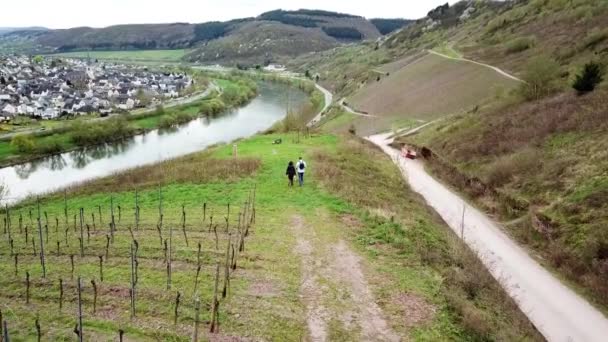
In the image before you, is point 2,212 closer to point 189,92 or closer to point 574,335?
point 574,335

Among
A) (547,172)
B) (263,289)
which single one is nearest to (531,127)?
(547,172)

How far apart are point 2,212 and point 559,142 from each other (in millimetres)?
35982

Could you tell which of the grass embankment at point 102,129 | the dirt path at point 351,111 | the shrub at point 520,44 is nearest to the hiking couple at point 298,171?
the dirt path at point 351,111

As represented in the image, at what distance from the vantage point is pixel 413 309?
1586cm

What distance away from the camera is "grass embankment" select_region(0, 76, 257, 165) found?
6675cm

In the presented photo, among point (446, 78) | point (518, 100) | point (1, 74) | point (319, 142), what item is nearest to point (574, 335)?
point (319, 142)

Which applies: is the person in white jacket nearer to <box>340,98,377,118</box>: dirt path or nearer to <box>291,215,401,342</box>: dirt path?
<box>291,215,401,342</box>: dirt path

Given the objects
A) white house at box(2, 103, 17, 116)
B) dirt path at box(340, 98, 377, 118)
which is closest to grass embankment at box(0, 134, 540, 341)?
dirt path at box(340, 98, 377, 118)

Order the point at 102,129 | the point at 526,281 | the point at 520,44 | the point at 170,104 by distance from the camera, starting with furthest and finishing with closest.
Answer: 1. the point at 170,104
2. the point at 102,129
3. the point at 520,44
4. the point at 526,281

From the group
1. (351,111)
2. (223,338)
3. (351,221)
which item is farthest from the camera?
(351,111)

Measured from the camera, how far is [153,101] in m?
120

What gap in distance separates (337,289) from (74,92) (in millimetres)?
132559

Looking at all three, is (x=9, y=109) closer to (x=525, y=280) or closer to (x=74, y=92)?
(x=74, y=92)

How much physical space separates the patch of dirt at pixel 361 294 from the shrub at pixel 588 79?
28918 mm
